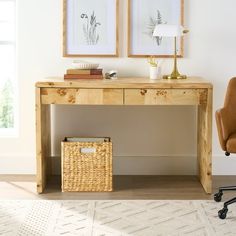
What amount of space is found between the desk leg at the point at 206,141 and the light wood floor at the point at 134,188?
0.09m

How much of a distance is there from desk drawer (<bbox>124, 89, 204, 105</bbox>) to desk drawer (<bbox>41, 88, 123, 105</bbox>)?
0.09 meters

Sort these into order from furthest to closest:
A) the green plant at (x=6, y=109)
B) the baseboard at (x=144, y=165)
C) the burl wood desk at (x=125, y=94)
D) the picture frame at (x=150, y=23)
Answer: the green plant at (x=6, y=109) → the baseboard at (x=144, y=165) → the picture frame at (x=150, y=23) → the burl wood desk at (x=125, y=94)

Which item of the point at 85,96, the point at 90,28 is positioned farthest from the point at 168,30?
the point at 85,96

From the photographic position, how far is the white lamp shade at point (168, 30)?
13.5 ft

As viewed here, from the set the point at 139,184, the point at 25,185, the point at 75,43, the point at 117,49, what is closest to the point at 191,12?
the point at 117,49

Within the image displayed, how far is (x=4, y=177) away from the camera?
448cm

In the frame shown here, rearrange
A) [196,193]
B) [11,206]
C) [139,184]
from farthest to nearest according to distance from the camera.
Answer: [139,184] → [196,193] → [11,206]

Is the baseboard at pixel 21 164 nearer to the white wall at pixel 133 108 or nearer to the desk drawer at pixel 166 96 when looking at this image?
the white wall at pixel 133 108

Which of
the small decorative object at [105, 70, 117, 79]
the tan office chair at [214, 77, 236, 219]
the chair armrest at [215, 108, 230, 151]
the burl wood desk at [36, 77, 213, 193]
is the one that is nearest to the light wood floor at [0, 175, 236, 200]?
the burl wood desk at [36, 77, 213, 193]

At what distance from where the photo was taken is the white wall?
4.46 metres

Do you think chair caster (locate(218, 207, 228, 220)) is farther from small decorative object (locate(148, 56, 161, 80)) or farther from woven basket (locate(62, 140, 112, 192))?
small decorative object (locate(148, 56, 161, 80))

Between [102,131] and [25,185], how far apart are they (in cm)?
81

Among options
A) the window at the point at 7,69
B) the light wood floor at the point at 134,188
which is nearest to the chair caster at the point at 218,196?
the light wood floor at the point at 134,188

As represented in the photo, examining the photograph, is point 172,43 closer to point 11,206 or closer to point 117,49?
point 117,49
